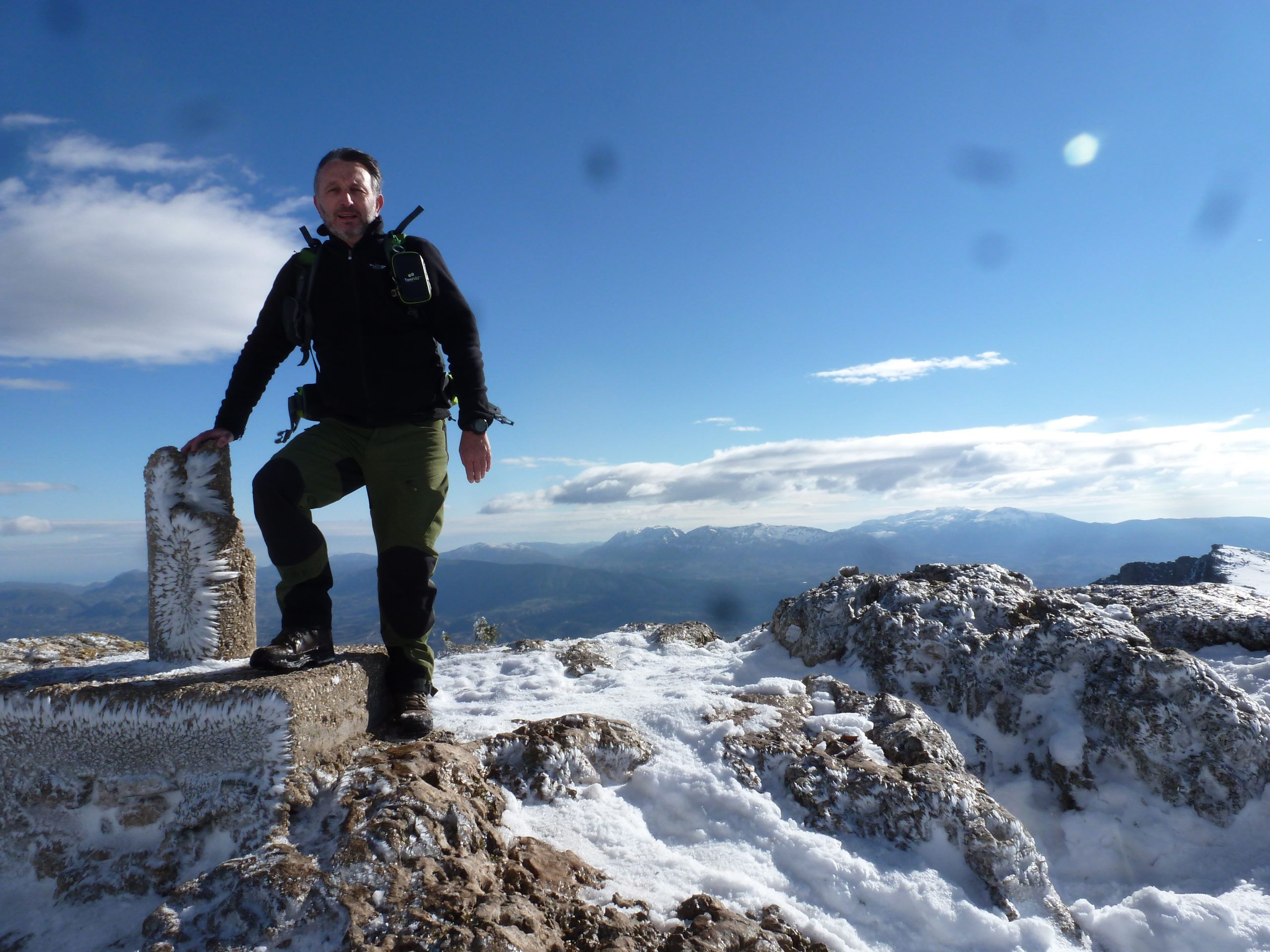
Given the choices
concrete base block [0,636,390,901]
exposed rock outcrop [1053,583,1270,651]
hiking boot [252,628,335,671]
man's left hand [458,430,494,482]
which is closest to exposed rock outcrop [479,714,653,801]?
concrete base block [0,636,390,901]

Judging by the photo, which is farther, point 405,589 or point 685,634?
point 685,634

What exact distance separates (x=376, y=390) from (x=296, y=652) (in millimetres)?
2113

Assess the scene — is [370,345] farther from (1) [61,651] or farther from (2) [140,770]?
(1) [61,651]

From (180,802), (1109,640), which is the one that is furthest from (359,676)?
(1109,640)

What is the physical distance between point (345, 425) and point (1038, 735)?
711cm

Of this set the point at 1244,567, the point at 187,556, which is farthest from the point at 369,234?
the point at 1244,567

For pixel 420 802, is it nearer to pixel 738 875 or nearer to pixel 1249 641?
pixel 738 875

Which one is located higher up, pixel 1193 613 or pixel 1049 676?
pixel 1193 613

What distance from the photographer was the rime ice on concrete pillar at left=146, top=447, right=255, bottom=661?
199 inches

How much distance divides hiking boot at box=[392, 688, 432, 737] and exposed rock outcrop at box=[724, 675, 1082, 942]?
2.42m

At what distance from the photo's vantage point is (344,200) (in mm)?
5254

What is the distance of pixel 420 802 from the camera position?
3.58 meters

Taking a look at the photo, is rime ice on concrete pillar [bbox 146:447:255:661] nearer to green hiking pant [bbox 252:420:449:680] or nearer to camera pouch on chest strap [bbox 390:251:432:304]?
green hiking pant [bbox 252:420:449:680]

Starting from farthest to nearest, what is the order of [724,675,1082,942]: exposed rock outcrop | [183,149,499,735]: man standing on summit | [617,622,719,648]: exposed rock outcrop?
[617,622,719,648]: exposed rock outcrop, [183,149,499,735]: man standing on summit, [724,675,1082,942]: exposed rock outcrop
